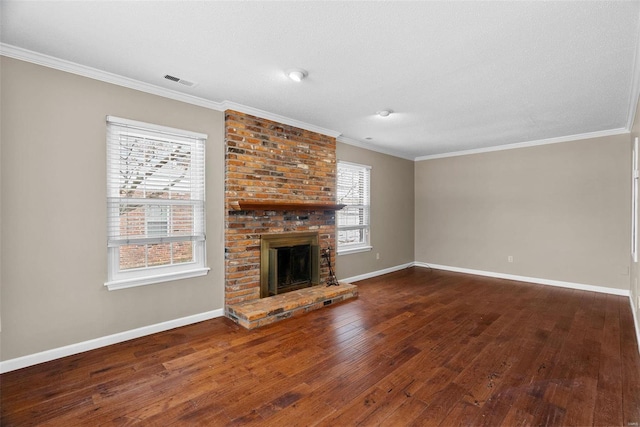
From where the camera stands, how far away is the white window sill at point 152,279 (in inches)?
116

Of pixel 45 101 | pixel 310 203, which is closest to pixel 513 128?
pixel 310 203

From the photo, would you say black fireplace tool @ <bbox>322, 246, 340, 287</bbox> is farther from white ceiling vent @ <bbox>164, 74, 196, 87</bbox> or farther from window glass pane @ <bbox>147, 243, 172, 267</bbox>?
white ceiling vent @ <bbox>164, 74, 196, 87</bbox>

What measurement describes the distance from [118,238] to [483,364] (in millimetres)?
3566

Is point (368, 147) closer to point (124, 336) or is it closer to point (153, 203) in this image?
point (153, 203)

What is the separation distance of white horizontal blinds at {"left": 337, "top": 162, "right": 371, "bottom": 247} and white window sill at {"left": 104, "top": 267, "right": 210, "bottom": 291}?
2.57 m

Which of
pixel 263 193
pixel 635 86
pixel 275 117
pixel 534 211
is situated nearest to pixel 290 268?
pixel 263 193

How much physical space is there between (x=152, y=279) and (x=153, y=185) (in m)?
0.99

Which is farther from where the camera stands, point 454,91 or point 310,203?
point 310,203

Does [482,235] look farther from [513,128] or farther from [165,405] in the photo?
[165,405]

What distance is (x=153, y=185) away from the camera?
3217 mm

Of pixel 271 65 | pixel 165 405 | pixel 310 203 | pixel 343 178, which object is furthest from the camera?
pixel 343 178

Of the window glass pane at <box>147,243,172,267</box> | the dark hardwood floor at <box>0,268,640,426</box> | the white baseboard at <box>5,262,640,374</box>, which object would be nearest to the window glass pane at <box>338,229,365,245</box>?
the dark hardwood floor at <box>0,268,640,426</box>

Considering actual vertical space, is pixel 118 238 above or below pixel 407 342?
above

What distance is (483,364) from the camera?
260cm
